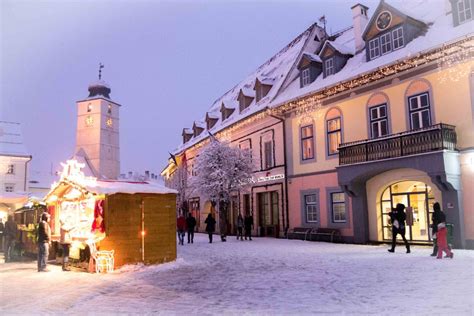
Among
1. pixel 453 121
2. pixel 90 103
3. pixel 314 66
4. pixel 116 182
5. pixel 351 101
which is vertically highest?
pixel 90 103

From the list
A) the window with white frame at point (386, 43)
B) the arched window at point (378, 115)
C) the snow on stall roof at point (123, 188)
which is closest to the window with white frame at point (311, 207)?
the arched window at point (378, 115)

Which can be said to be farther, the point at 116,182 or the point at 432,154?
the point at 432,154

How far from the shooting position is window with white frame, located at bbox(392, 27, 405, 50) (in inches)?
748

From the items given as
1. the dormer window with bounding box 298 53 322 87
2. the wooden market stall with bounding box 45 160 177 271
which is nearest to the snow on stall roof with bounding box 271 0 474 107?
the dormer window with bounding box 298 53 322 87

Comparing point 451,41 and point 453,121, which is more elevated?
point 451,41

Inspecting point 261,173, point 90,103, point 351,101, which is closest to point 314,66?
point 351,101

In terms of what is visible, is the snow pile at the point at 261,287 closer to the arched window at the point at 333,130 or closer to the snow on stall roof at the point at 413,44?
the snow on stall roof at the point at 413,44

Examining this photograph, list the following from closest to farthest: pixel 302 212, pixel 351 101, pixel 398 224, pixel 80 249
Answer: pixel 80 249 < pixel 398 224 < pixel 351 101 < pixel 302 212

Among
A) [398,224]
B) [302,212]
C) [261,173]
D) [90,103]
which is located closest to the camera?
[398,224]

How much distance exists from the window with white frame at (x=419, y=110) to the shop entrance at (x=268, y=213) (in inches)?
417

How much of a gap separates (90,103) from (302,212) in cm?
5532

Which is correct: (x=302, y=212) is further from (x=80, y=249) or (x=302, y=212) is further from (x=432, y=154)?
(x=80, y=249)

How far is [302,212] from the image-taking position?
2347cm

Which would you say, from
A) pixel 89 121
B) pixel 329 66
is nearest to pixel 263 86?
pixel 329 66
